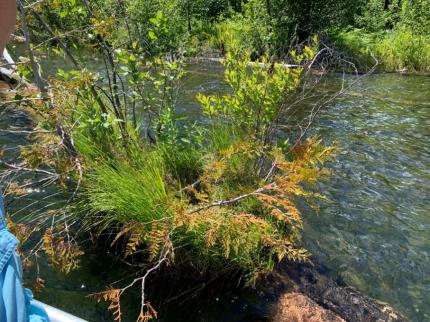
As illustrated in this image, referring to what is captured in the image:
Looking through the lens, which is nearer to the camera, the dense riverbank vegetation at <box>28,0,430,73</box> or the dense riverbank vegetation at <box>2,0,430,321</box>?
the dense riverbank vegetation at <box>2,0,430,321</box>

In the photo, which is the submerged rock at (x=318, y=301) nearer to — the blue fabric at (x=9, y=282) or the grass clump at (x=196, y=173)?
the grass clump at (x=196, y=173)

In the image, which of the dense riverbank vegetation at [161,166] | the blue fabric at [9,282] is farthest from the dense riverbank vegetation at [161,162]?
the blue fabric at [9,282]

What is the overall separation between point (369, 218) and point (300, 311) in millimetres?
2527

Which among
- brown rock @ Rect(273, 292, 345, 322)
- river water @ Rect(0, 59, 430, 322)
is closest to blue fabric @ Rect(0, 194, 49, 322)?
river water @ Rect(0, 59, 430, 322)

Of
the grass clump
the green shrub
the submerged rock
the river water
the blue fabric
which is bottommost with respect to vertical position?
the green shrub

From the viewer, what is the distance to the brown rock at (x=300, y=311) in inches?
156

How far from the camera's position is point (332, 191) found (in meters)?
6.84

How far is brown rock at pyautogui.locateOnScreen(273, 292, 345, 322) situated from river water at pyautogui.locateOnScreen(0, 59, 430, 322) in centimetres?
34

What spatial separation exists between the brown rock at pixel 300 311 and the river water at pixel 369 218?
34 centimetres

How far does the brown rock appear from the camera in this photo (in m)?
3.96

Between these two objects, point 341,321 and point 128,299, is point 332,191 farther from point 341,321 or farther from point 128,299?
point 128,299

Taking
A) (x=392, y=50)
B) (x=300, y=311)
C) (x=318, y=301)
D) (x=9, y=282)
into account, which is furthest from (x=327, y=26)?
(x=9, y=282)

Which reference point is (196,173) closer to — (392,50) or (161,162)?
(161,162)

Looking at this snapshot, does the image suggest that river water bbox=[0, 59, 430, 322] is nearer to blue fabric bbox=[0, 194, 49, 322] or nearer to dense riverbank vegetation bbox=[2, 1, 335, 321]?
dense riverbank vegetation bbox=[2, 1, 335, 321]
